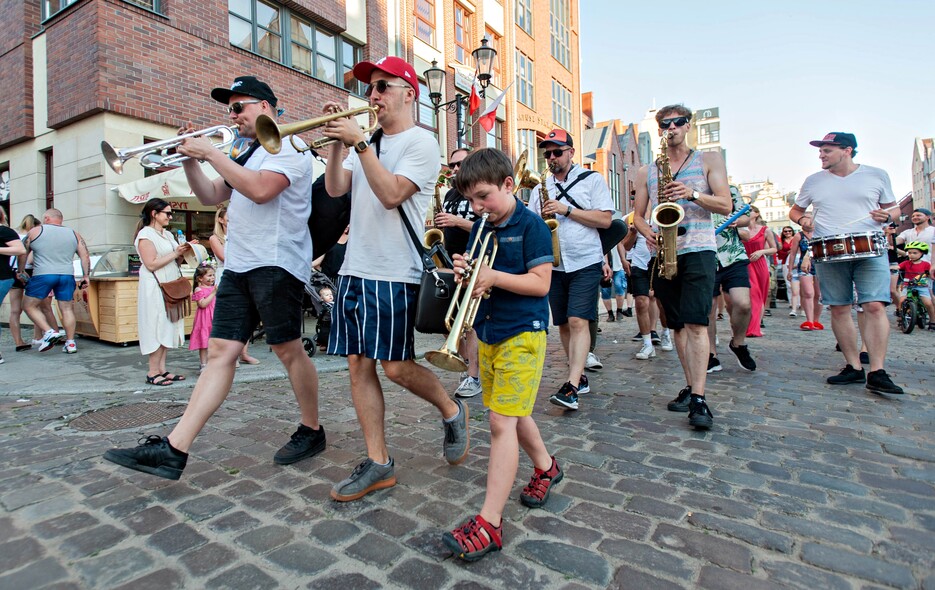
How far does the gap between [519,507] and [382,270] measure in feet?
4.27

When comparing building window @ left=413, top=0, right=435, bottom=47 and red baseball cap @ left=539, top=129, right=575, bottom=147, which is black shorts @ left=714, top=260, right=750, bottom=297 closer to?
red baseball cap @ left=539, top=129, right=575, bottom=147

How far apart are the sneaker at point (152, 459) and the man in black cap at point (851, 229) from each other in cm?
512

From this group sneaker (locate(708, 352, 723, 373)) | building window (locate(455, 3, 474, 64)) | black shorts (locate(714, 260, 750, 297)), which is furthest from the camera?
building window (locate(455, 3, 474, 64))

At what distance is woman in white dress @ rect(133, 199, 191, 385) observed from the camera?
5355 millimetres

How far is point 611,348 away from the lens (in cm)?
739

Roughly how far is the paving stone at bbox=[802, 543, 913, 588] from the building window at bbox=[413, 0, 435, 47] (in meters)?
17.1

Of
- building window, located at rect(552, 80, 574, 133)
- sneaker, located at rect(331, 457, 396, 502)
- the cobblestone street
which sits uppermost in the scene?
building window, located at rect(552, 80, 574, 133)

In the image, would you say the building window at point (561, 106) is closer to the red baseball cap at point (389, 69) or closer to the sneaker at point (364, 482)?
the red baseball cap at point (389, 69)

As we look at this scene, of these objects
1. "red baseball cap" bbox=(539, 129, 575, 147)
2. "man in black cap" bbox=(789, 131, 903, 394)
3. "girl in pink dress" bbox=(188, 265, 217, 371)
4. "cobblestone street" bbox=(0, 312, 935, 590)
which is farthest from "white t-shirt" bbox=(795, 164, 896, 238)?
"girl in pink dress" bbox=(188, 265, 217, 371)

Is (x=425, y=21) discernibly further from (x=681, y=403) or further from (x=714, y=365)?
(x=681, y=403)

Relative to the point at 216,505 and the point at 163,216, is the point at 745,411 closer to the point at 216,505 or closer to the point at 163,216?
the point at 216,505

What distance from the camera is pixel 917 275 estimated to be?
9148 millimetres

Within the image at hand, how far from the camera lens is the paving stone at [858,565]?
1.87 m

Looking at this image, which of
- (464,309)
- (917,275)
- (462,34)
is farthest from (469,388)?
(462,34)
